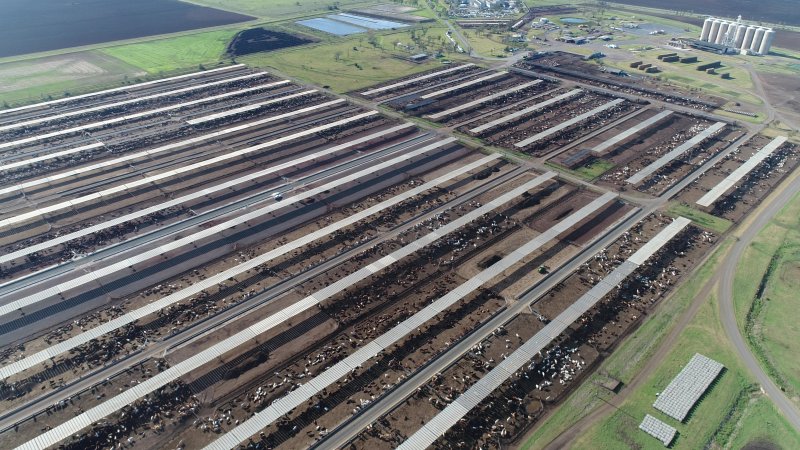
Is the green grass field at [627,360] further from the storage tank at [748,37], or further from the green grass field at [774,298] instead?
the storage tank at [748,37]

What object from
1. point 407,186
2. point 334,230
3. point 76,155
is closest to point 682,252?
point 407,186

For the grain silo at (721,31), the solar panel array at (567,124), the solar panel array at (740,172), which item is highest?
the grain silo at (721,31)

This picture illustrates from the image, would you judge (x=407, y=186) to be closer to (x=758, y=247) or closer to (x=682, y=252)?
(x=682, y=252)

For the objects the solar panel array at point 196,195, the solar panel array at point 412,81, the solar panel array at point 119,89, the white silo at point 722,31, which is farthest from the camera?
the white silo at point 722,31

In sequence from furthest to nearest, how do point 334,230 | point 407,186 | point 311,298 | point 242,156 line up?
1. point 242,156
2. point 407,186
3. point 334,230
4. point 311,298

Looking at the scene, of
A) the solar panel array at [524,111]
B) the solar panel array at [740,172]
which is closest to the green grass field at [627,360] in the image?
the solar panel array at [740,172]

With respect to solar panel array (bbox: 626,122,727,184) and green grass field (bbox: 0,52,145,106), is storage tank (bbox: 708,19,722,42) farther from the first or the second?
green grass field (bbox: 0,52,145,106)

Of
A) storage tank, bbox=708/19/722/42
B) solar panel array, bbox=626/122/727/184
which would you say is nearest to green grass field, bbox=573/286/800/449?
solar panel array, bbox=626/122/727/184
